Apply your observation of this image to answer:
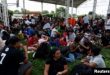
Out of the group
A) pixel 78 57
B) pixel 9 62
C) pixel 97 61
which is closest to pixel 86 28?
pixel 78 57


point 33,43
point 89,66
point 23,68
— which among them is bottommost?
point 33,43

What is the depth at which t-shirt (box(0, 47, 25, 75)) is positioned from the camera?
6332mm

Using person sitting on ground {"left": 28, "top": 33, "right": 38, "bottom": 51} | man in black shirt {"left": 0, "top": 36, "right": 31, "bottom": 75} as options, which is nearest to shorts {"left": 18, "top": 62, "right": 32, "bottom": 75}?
man in black shirt {"left": 0, "top": 36, "right": 31, "bottom": 75}

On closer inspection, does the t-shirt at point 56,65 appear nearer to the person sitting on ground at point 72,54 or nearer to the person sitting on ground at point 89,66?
the person sitting on ground at point 89,66

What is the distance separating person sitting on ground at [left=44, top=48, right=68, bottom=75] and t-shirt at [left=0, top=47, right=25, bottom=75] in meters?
0.79

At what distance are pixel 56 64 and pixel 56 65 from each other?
3 cm

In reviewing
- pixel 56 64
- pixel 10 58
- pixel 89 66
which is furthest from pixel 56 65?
pixel 10 58

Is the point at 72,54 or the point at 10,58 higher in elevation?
the point at 10,58

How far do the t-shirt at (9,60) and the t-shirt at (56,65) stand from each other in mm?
802

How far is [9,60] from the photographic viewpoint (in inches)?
250

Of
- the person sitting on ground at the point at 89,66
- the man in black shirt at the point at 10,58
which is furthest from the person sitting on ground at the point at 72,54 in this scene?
the man in black shirt at the point at 10,58

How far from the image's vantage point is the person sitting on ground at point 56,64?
6.90 metres

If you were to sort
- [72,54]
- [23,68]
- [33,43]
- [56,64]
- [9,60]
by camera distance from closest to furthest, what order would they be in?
[9,60], [56,64], [23,68], [72,54], [33,43]

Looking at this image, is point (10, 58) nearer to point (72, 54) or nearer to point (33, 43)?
point (72, 54)
